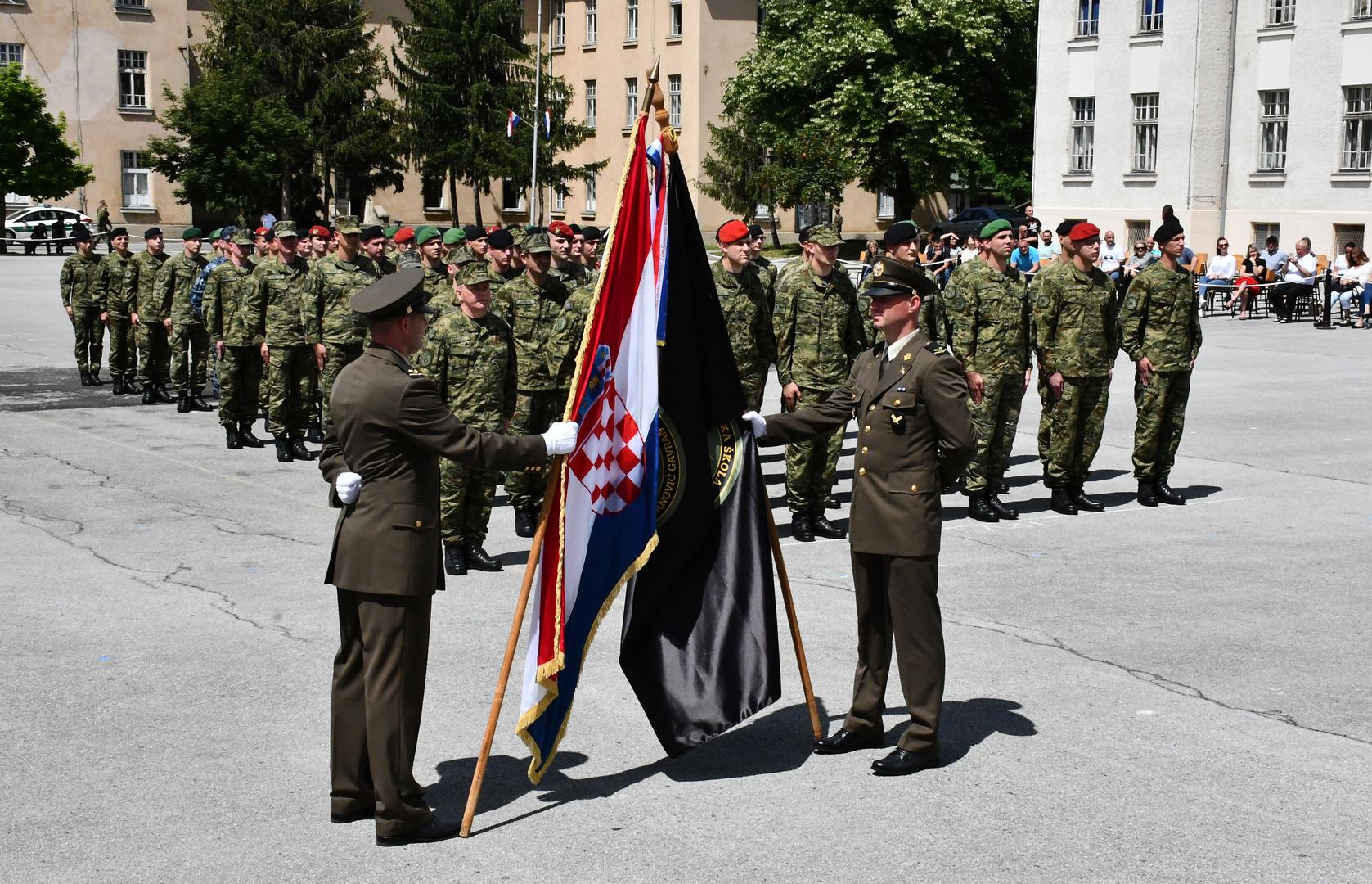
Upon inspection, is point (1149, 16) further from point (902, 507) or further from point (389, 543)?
point (389, 543)

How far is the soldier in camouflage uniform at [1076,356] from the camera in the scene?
12523 millimetres

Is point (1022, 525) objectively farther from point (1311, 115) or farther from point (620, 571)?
point (1311, 115)

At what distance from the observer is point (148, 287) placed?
18.4 meters

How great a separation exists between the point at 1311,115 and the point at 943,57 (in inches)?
692

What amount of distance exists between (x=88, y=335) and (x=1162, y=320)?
537 inches

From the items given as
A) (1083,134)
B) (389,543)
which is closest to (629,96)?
(1083,134)

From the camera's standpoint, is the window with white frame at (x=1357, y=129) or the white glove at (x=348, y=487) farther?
the window with white frame at (x=1357, y=129)

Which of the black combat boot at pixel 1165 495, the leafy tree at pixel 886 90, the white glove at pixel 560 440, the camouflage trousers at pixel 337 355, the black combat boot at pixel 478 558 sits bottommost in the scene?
the black combat boot at pixel 478 558

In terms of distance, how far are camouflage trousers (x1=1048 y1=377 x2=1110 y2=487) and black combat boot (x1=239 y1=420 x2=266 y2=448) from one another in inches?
304

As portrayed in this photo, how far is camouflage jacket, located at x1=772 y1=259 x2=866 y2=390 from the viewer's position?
11578 mm

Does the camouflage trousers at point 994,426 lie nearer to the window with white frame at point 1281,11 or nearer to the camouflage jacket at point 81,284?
the camouflage jacket at point 81,284

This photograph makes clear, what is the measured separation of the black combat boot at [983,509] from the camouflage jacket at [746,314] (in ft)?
6.25

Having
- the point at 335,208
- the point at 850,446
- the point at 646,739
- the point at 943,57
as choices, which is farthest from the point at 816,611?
the point at 335,208

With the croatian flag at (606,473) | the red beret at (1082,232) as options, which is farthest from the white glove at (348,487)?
the red beret at (1082,232)
